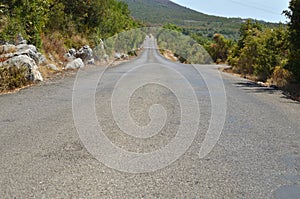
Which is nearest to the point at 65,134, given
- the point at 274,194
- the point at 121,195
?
the point at 121,195

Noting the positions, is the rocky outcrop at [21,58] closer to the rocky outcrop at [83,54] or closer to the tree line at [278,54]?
the rocky outcrop at [83,54]

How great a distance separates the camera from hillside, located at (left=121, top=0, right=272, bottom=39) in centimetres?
12875

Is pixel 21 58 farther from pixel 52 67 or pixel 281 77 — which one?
A: pixel 281 77

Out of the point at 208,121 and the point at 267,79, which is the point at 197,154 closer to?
the point at 208,121

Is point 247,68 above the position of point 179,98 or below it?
below

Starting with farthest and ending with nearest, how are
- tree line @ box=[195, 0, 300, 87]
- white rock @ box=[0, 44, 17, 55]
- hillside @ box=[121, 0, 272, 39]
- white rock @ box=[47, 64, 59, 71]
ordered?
hillside @ box=[121, 0, 272, 39] < white rock @ box=[47, 64, 59, 71] < tree line @ box=[195, 0, 300, 87] < white rock @ box=[0, 44, 17, 55]

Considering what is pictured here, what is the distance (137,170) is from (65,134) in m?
2.10

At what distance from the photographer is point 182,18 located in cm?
13650

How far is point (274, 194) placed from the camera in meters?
4.15

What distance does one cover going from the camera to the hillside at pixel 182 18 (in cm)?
12875

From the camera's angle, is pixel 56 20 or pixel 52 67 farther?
pixel 56 20

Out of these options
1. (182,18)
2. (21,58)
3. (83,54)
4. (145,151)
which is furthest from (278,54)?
(182,18)

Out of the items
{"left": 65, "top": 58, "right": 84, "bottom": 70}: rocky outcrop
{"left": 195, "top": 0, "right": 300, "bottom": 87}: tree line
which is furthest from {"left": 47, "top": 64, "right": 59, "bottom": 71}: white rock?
{"left": 195, "top": 0, "right": 300, "bottom": 87}: tree line

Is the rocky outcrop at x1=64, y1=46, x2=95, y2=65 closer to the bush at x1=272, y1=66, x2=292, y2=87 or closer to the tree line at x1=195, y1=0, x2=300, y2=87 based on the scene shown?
the tree line at x1=195, y1=0, x2=300, y2=87
